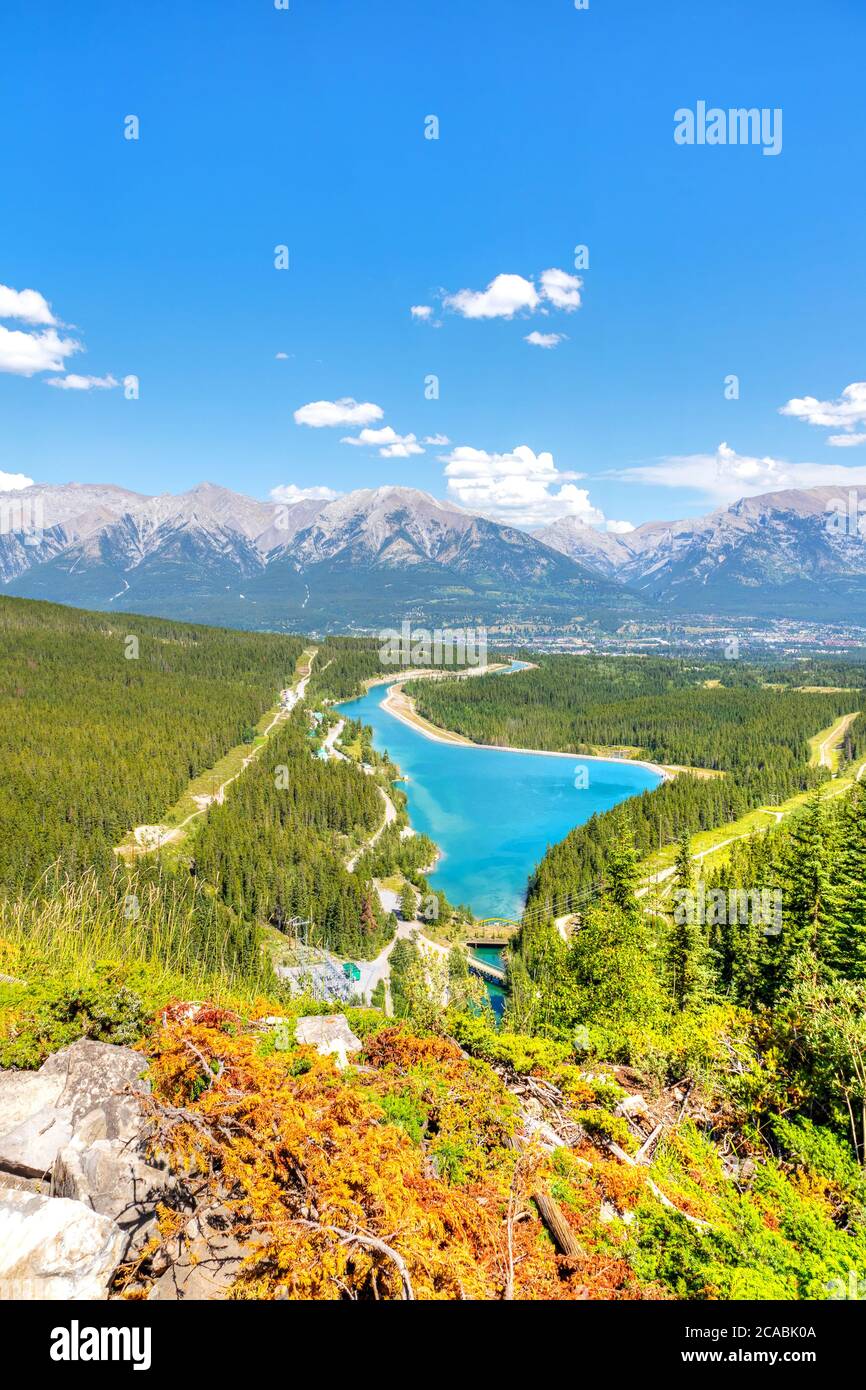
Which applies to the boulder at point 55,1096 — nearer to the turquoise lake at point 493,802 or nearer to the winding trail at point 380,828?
the turquoise lake at point 493,802

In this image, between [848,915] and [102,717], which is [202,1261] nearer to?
[848,915]

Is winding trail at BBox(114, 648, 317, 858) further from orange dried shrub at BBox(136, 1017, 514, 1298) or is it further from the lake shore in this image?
orange dried shrub at BBox(136, 1017, 514, 1298)

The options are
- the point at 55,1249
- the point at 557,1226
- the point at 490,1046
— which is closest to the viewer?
the point at 55,1249

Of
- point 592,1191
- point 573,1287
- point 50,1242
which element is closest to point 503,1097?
point 592,1191

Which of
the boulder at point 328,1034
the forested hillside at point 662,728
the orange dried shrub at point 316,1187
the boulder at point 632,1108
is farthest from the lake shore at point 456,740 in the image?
the orange dried shrub at point 316,1187

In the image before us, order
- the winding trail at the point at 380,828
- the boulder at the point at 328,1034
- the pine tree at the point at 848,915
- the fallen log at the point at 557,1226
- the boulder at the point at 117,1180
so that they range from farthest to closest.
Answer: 1. the winding trail at the point at 380,828
2. the pine tree at the point at 848,915
3. the boulder at the point at 328,1034
4. the fallen log at the point at 557,1226
5. the boulder at the point at 117,1180

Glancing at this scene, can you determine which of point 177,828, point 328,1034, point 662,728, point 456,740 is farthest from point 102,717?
point 662,728

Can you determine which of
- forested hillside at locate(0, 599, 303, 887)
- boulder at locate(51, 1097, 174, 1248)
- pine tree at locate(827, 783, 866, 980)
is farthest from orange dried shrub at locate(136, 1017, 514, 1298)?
forested hillside at locate(0, 599, 303, 887)

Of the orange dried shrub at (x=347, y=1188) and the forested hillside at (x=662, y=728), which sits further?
the forested hillside at (x=662, y=728)
